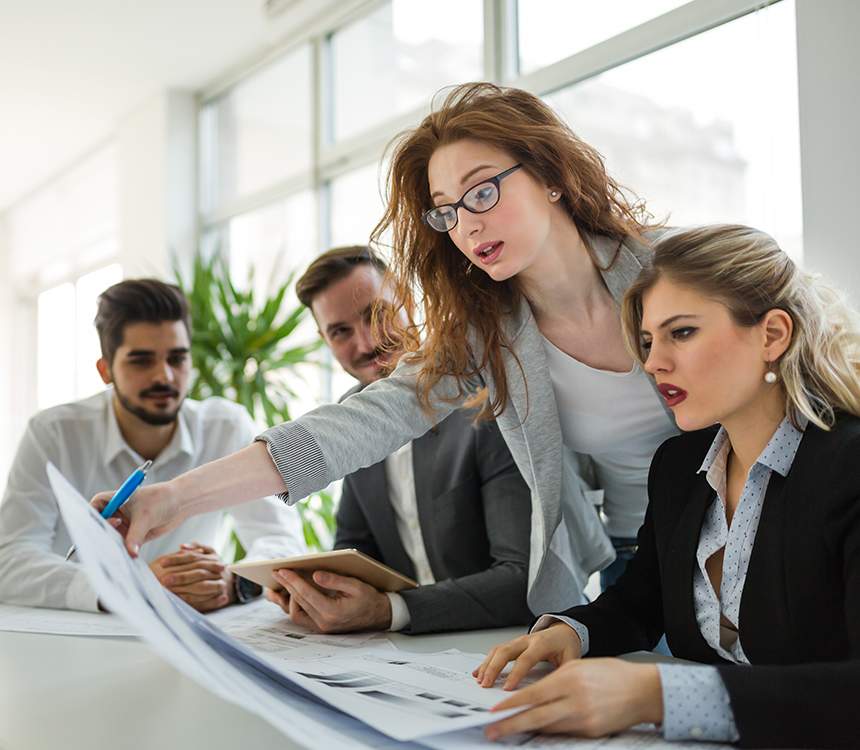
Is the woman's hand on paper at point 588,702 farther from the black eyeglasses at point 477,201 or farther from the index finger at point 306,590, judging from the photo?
the black eyeglasses at point 477,201

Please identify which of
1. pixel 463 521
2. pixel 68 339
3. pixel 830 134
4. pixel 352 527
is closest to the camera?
pixel 463 521

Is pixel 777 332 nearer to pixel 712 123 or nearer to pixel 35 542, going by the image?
pixel 35 542

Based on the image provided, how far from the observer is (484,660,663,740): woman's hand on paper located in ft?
2.68

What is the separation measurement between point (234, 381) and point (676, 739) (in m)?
3.80

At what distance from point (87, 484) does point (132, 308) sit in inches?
18.8

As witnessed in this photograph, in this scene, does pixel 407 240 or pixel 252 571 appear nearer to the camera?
pixel 252 571

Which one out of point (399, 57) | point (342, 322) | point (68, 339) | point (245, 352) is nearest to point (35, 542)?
point (342, 322)

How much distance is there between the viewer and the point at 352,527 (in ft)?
6.75

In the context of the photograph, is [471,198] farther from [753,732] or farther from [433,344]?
[753,732]

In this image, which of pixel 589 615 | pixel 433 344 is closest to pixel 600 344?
pixel 433 344

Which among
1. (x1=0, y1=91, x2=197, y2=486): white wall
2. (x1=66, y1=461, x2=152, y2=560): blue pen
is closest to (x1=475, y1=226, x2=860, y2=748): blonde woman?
(x1=66, y1=461, x2=152, y2=560): blue pen

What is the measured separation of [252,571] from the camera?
5.01 ft

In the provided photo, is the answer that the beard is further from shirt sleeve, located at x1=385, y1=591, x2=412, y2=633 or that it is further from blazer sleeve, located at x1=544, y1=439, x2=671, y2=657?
blazer sleeve, located at x1=544, y1=439, x2=671, y2=657

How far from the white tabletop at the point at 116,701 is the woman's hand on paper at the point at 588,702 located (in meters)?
0.23
